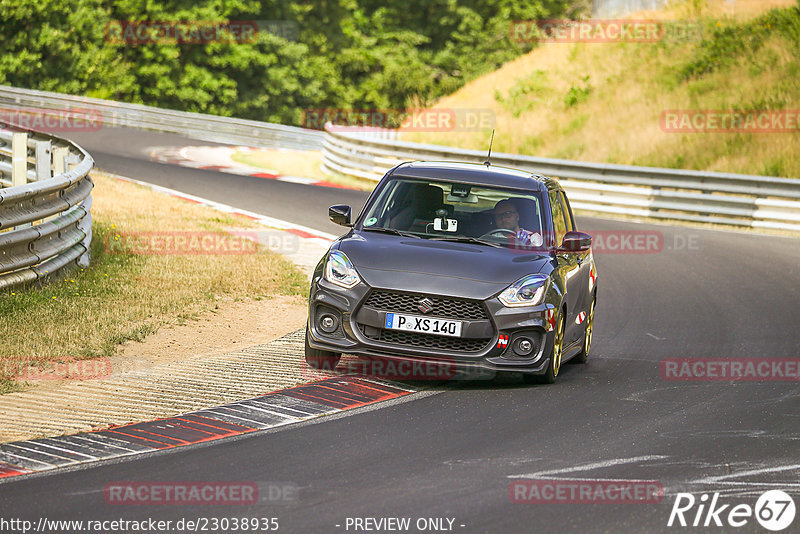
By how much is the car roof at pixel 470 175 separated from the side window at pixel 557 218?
0.14m

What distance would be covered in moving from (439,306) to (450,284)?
184 mm

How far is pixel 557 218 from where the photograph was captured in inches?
409

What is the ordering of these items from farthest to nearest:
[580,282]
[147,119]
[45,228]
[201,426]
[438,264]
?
1. [147,119]
2. [45,228]
3. [580,282]
4. [438,264]
5. [201,426]

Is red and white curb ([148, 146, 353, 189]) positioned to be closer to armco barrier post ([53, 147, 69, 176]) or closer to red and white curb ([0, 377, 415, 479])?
armco barrier post ([53, 147, 69, 176])

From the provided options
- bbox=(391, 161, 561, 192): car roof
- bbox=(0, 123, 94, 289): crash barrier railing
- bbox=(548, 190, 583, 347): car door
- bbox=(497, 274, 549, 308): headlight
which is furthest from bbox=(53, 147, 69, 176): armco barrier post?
bbox=(497, 274, 549, 308): headlight

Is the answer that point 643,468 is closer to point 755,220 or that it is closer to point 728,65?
point 755,220

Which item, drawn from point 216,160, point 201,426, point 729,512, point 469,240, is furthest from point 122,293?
point 216,160

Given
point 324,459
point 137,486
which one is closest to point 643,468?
point 324,459

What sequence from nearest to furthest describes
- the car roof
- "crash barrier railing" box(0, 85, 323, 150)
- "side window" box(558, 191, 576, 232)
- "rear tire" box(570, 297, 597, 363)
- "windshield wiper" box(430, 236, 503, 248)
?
1. "windshield wiper" box(430, 236, 503, 248)
2. the car roof
3. "rear tire" box(570, 297, 597, 363)
4. "side window" box(558, 191, 576, 232)
5. "crash barrier railing" box(0, 85, 323, 150)

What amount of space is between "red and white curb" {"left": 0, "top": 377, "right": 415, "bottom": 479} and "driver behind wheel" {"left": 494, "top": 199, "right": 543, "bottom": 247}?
173 cm

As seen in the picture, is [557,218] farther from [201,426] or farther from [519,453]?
[201,426]

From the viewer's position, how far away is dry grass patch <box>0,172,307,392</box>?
9781 mm

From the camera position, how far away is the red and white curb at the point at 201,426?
6703 millimetres

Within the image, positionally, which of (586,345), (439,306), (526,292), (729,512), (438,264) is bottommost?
(586,345)
